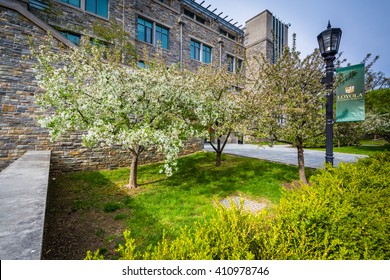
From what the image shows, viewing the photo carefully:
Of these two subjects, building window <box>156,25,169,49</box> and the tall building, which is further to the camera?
the tall building

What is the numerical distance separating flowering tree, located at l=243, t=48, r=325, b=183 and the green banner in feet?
3.21

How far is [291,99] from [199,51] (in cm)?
1924

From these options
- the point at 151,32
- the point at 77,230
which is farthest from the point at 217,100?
the point at 151,32

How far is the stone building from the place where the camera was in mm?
7492

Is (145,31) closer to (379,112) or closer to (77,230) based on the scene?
(77,230)

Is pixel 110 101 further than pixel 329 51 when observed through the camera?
Yes

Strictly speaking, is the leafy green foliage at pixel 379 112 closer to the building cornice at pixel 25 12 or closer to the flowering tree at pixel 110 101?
the flowering tree at pixel 110 101

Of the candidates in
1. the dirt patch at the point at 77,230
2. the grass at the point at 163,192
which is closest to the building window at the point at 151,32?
the grass at the point at 163,192

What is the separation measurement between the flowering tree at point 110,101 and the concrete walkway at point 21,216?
2.03 metres

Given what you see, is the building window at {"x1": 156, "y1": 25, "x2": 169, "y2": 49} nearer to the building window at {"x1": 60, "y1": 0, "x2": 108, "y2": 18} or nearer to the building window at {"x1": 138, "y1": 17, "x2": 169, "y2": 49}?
the building window at {"x1": 138, "y1": 17, "x2": 169, "y2": 49}

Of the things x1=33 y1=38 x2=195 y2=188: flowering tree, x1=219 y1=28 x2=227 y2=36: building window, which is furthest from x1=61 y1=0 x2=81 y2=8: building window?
x1=219 y1=28 x2=227 y2=36: building window

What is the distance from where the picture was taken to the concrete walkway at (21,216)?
1.71 meters

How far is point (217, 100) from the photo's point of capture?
31.1ft

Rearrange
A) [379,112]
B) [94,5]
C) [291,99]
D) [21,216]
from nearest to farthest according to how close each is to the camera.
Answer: [21,216], [291,99], [94,5], [379,112]
